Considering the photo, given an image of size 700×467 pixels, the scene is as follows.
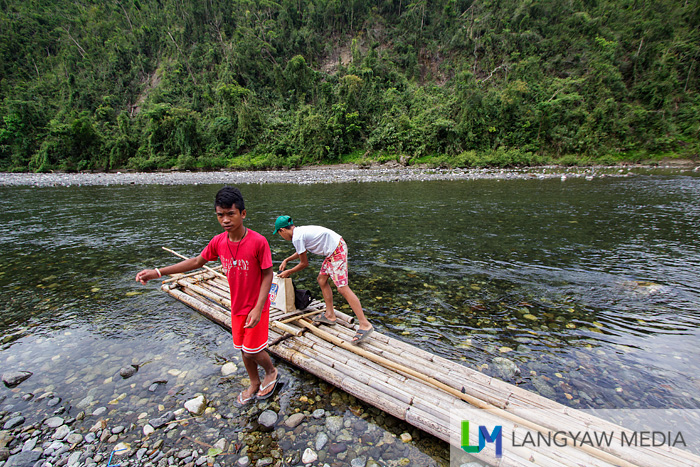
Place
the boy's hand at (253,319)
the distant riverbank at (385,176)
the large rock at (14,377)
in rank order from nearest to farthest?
the boy's hand at (253,319), the large rock at (14,377), the distant riverbank at (385,176)

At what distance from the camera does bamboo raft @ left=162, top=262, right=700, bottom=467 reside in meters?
2.43

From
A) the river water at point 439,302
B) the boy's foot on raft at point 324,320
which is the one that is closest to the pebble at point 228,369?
the river water at point 439,302

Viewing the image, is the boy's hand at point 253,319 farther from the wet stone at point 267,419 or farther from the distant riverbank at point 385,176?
the distant riverbank at point 385,176

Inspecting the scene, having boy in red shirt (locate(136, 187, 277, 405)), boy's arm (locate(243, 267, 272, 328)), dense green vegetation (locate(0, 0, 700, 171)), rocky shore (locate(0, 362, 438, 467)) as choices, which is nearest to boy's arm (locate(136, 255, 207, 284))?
boy in red shirt (locate(136, 187, 277, 405))

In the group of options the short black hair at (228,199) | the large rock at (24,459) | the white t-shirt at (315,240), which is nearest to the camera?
the large rock at (24,459)

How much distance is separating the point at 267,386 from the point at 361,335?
54.4 inches

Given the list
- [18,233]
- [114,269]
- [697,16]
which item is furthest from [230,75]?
[697,16]

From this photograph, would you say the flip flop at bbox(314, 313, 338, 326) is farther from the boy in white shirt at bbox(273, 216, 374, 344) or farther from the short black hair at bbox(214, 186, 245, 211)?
the short black hair at bbox(214, 186, 245, 211)

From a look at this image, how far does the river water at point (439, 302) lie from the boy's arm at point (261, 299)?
4.15 feet

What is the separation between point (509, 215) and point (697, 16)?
251ft

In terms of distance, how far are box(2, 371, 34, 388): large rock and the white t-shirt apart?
402 cm

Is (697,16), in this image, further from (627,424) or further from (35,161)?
(35,161)

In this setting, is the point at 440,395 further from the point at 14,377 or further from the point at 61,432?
the point at 14,377

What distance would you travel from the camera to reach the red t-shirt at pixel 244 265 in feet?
10.2
